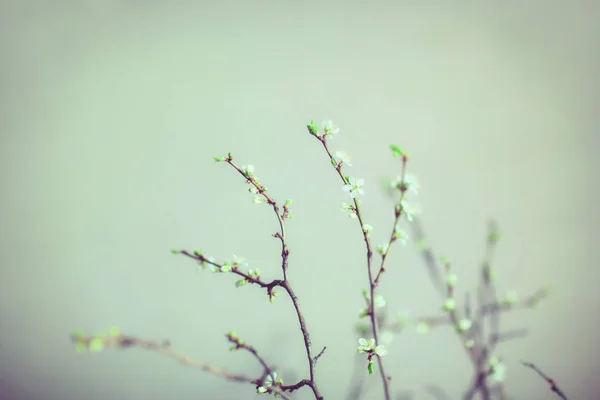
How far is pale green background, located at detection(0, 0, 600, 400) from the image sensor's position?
3.27ft

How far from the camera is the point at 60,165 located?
1115 millimetres

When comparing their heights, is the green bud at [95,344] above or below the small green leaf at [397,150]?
below

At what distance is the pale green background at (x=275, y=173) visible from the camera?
3.27ft

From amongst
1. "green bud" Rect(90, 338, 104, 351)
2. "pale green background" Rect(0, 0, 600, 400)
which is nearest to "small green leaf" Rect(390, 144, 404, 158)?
"green bud" Rect(90, 338, 104, 351)

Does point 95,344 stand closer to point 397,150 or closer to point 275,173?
point 397,150

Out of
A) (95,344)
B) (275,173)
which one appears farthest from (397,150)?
(275,173)

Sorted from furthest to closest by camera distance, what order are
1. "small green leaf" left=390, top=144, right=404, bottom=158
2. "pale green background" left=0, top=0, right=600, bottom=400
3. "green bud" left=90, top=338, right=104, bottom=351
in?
"pale green background" left=0, top=0, right=600, bottom=400 → "small green leaf" left=390, top=144, right=404, bottom=158 → "green bud" left=90, top=338, right=104, bottom=351

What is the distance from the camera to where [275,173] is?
1.11 m

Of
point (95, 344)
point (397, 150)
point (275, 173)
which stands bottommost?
point (95, 344)

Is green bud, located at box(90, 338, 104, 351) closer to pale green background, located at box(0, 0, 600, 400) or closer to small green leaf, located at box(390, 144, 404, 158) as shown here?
small green leaf, located at box(390, 144, 404, 158)

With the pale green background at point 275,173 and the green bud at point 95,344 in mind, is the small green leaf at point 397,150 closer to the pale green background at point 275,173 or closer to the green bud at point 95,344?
the green bud at point 95,344

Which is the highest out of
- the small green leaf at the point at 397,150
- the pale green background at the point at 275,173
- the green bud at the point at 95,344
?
the pale green background at the point at 275,173

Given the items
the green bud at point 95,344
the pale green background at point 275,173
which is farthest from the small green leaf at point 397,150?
the pale green background at point 275,173

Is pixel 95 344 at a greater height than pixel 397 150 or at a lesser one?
lesser
